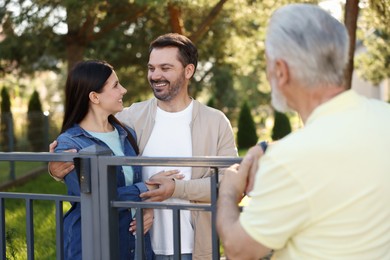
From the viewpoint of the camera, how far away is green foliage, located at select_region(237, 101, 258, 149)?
24580mm

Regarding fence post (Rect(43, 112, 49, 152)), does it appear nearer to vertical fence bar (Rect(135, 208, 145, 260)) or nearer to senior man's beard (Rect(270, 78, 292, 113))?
vertical fence bar (Rect(135, 208, 145, 260))

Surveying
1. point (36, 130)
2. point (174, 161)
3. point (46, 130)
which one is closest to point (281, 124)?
point (46, 130)

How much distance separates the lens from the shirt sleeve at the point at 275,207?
5.75 ft

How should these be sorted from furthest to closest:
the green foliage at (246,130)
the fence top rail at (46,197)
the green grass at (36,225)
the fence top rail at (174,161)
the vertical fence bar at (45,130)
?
the green foliage at (246,130)
the vertical fence bar at (45,130)
the green grass at (36,225)
the fence top rail at (46,197)
the fence top rail at (174,161)

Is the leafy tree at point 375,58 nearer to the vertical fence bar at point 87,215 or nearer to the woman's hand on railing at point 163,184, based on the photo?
the woman's hand on railing at point 163,184

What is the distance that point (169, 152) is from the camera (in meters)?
3.40

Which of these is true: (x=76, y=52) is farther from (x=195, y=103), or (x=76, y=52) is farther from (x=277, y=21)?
(x=277, y=21)

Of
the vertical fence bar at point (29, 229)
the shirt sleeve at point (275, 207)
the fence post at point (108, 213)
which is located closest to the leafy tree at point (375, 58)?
the vertical fence bar at point (29, 229)

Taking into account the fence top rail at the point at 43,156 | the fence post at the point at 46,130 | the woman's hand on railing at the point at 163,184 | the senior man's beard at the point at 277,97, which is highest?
the senior man's beard at the point at 277,97

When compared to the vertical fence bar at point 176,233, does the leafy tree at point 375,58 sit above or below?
above

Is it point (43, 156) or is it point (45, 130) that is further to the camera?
point (45, 130)

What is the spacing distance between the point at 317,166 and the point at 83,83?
1791mm

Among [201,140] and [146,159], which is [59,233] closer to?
[146,159]

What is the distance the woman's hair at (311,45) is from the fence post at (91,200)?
4.33ft
